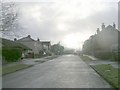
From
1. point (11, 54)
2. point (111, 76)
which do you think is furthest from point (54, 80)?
point (11, 54)

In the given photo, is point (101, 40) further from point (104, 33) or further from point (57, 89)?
point (57, 89)

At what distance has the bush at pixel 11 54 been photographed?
38.8 m

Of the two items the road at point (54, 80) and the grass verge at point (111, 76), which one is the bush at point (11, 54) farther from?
the grass verge at point (111, 76)

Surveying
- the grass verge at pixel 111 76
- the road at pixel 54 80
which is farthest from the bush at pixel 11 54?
the grass verge at pixel 111 76

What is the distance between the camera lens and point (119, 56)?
36.9 m

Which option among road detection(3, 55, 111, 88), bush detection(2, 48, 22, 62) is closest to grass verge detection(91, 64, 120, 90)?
road detection(3, 55, 111, 88)

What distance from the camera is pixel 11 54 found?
133ft

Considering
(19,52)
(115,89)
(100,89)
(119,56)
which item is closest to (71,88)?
(100,89)

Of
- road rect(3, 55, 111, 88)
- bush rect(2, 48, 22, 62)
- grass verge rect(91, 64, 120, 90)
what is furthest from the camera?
bush rect(2, 48, 22, 62)

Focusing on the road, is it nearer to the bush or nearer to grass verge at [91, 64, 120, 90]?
grass verge at [91, 64, 120, 90]

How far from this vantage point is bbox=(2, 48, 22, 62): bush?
38.8 m

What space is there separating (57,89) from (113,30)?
60207 millimetres

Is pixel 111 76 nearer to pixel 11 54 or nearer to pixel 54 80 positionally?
pixel 54 80

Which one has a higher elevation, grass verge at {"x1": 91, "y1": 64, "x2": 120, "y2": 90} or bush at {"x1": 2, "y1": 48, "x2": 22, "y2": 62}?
bush at {"x1": 2, "y1": 48, "x2": 22, "y2": 62}
